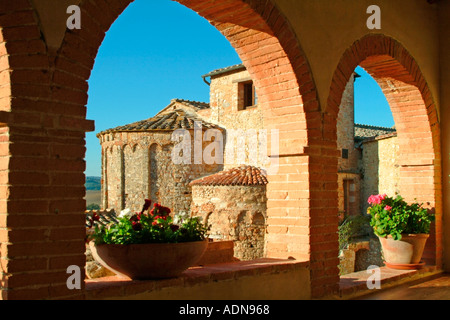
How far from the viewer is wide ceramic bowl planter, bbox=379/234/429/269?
584cm

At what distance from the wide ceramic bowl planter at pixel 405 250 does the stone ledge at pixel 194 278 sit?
2159 millimetres

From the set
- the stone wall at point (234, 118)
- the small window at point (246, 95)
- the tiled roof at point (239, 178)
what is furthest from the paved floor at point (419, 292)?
the small window at point (246, 95)

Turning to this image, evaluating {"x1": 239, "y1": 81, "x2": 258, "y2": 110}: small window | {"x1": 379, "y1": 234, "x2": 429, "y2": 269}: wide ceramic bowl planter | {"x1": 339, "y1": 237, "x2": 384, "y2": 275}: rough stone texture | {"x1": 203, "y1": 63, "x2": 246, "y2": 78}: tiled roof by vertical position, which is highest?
{"x1": 203, "y1": 63, "x2": 246, "y2": 78}: tiled roof

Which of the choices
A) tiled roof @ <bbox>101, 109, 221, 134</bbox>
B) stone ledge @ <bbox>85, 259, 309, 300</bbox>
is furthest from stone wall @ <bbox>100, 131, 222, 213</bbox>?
stone ledge @ <bbox>85, 259, 309, 300</bbox>

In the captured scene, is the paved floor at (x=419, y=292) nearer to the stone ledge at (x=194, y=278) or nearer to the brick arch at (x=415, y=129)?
the brick arch at (x=415, y=129)

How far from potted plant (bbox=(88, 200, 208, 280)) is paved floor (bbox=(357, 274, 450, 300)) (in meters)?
2.42

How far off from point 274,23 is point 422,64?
321 centimetres

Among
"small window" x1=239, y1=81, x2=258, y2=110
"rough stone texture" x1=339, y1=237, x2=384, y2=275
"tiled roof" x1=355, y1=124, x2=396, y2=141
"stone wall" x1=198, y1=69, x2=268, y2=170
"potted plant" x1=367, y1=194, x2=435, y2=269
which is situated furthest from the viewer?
"tiled roof" x1=355, y1=124, x2=396, y2=141

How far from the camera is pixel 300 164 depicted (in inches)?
171

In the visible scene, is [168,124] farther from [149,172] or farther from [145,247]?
[145,247]

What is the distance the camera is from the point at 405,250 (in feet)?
19.3

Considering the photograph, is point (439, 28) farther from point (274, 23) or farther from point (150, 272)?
point (150, 272)

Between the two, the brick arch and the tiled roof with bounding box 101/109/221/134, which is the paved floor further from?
Answer: the tiled roof with bounding box 101/109/221/134

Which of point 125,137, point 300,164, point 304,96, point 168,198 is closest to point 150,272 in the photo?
point 300,164
